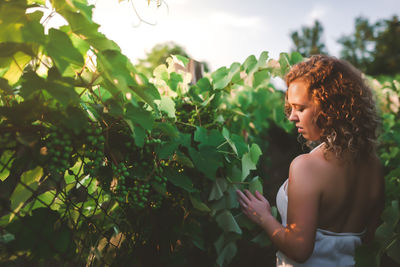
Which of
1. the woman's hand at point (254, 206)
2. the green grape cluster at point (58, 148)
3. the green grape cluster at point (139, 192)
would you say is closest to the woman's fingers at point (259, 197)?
the woman's hand at point (254, 206)

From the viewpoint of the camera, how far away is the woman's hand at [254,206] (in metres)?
1.55

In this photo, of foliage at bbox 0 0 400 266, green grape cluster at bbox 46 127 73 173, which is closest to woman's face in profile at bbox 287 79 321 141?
foliage at bbox 0 0 400 266

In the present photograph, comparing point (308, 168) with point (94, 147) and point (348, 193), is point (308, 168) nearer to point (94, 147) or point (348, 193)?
point (348, 193)

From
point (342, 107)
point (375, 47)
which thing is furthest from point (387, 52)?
point (342, 107)

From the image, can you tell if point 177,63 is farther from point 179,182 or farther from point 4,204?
point 4,204

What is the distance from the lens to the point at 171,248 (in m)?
1.47

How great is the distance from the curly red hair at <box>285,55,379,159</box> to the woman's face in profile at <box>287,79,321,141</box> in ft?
0.07

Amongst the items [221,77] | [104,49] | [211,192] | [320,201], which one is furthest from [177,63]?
[320,201]

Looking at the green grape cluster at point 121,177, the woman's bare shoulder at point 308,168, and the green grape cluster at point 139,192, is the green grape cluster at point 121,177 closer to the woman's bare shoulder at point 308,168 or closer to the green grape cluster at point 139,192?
the green grape cluster at point 139,192

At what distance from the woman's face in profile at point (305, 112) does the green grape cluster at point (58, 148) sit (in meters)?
1.09

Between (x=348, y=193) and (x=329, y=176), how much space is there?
160 millimetres

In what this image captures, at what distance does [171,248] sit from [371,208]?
1.11m

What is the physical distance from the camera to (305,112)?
58.7 inches

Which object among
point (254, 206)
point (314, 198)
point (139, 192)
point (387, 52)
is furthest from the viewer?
point (387, 52)
